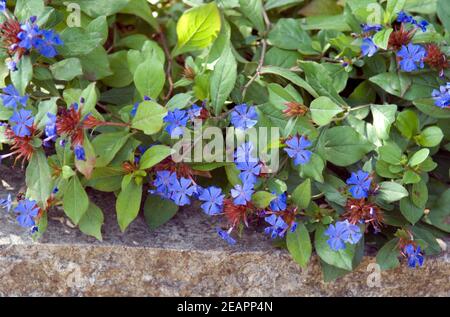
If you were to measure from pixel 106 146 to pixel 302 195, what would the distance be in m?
0.48

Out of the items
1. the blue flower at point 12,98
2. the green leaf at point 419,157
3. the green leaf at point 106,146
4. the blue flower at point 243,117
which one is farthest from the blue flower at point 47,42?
the green leaf at point 419,157

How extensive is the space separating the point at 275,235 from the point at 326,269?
0.18 metres

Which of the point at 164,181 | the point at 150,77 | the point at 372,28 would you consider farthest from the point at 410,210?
the point at 150,77

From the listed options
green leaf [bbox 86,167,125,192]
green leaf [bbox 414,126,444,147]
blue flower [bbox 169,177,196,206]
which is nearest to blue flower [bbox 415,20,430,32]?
green leaf [bbox 414,126,444,147]

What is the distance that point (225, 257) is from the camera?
179cm

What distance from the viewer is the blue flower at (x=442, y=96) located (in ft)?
5.54

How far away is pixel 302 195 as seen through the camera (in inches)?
66.7

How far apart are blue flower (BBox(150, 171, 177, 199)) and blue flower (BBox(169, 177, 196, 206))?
20mm

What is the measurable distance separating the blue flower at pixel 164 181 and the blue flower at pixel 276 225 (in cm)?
24

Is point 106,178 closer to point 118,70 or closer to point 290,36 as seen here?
point 118,70

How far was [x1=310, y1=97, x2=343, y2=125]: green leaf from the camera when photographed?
1700mm

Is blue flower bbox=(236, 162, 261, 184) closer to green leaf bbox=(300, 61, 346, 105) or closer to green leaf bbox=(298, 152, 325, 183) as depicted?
green leaf bbox=(298, 152, 325, 183)

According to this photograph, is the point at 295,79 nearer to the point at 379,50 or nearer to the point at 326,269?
the point at 379,50

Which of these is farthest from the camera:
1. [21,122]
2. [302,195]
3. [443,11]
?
[443,11]
